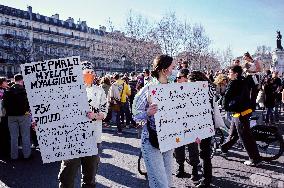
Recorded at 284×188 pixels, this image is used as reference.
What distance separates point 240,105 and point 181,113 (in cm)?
314

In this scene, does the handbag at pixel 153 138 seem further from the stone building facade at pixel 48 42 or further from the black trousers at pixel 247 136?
the stone building facade at pixel 48 42

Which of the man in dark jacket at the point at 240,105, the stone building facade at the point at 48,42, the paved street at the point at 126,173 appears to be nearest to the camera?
the paved street at the point at 126,173

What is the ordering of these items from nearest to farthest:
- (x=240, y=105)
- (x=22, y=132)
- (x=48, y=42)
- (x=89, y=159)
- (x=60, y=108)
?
(x=60, y=108)
(x=89, y=159)
(x=240, y=105)
(x=22, y=132)
(x=48, y=42)

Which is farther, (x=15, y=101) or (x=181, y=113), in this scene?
(x=15, y=101)

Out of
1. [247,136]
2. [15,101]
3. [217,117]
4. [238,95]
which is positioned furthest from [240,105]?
[15,101]

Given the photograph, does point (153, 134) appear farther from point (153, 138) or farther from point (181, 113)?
point (181, 113)

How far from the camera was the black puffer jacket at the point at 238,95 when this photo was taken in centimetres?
775

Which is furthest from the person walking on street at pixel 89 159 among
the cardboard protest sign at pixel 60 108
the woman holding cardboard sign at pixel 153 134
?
the woman holding cardboard sign at pixel 153 134

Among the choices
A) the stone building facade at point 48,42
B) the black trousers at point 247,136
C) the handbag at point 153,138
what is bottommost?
the black trousers at point 247,136

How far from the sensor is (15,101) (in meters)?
9.02

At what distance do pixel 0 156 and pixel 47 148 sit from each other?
5.68m

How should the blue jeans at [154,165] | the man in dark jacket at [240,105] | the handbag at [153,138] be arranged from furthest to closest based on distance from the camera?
the man in dark jacket at [240,105] → the handbag at [153,138] → the blue jeans at [154,165]

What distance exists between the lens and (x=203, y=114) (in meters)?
5.34

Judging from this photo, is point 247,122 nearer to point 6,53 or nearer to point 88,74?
point 88,74
